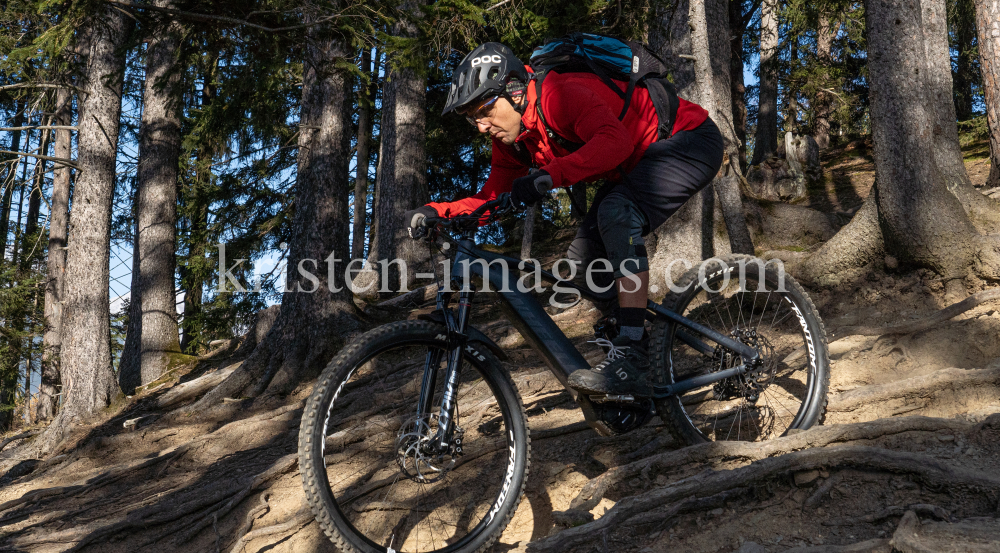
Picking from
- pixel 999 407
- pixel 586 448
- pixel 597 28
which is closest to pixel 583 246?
pixel 586 448

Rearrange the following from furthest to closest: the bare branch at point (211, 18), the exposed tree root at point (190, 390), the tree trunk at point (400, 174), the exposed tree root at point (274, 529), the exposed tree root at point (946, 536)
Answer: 1. the tree trunk at point (400, 174)
2. the exposed tree root at point (190, 390)
3. the bare branch at point (211, 18)
4. the exposed tree root at point (274, 529)
5. the exposed tree root at point (946, 536)

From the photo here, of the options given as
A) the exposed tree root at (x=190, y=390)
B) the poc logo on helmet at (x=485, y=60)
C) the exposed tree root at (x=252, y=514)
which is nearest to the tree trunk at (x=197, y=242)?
the exposed tree root at (x=190, y=390)

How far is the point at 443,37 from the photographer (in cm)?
772

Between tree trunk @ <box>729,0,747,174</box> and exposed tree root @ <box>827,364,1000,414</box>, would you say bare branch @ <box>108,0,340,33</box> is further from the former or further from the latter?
tree trunk @ <box>729,0,747,174</box>

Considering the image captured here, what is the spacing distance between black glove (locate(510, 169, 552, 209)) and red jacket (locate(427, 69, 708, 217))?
0.06 m

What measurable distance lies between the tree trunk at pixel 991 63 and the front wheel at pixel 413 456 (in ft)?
24.9

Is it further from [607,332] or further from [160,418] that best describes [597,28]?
[160,418]

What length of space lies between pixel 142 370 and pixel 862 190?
1475cm

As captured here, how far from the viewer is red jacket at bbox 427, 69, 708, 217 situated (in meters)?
3.04

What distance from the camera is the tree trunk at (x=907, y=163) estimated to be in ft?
16.8

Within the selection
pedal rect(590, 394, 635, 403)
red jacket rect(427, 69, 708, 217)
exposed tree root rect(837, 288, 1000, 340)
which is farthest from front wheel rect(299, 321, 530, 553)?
exposed tree root rect(837, 288, 1000, 340)

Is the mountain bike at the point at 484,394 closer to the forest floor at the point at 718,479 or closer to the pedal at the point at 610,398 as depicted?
the pedal at the point at 610,398

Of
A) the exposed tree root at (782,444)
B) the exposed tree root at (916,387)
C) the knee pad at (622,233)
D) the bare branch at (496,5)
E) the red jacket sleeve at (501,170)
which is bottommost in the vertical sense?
the exposed tree root at (782,444)

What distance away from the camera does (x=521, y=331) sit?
3463mm
